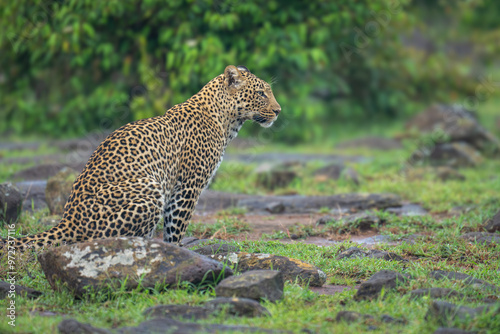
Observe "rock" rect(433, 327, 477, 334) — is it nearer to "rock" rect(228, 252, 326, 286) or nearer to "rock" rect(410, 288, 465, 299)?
"rock" rect(410, 288, 465, 299)

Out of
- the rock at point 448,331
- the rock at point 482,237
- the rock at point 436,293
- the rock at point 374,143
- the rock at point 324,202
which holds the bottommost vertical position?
the rock at point 374,143

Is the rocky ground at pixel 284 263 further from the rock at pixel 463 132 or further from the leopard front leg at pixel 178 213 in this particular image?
the rock at pixel 463 132

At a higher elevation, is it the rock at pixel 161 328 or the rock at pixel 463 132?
the rock at pixel 161 328

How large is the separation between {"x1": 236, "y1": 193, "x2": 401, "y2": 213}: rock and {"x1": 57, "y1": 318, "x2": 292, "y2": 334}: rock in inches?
204

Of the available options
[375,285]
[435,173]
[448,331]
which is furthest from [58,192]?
[435,173]

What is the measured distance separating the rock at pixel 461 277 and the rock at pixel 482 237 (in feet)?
4.78

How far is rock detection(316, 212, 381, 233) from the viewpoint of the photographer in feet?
27.8

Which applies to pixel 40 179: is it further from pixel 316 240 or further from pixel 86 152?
pixel 316 240

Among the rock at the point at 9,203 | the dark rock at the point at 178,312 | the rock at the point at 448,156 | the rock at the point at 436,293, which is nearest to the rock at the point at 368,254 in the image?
the rock at the point at 436,293

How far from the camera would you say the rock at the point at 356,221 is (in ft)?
27.8

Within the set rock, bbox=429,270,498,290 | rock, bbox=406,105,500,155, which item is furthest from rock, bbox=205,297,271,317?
rock, bbox=406,105,500,155

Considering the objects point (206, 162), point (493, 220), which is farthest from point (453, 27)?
point (206, 162)

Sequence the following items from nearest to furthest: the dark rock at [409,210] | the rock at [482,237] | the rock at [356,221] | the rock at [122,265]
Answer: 1. the rock at [122,265]
2. the rock at [482,237]
3. the rock at [356,221]
4. the dark rock at [409,210]

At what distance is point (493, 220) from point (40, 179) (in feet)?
23.7
